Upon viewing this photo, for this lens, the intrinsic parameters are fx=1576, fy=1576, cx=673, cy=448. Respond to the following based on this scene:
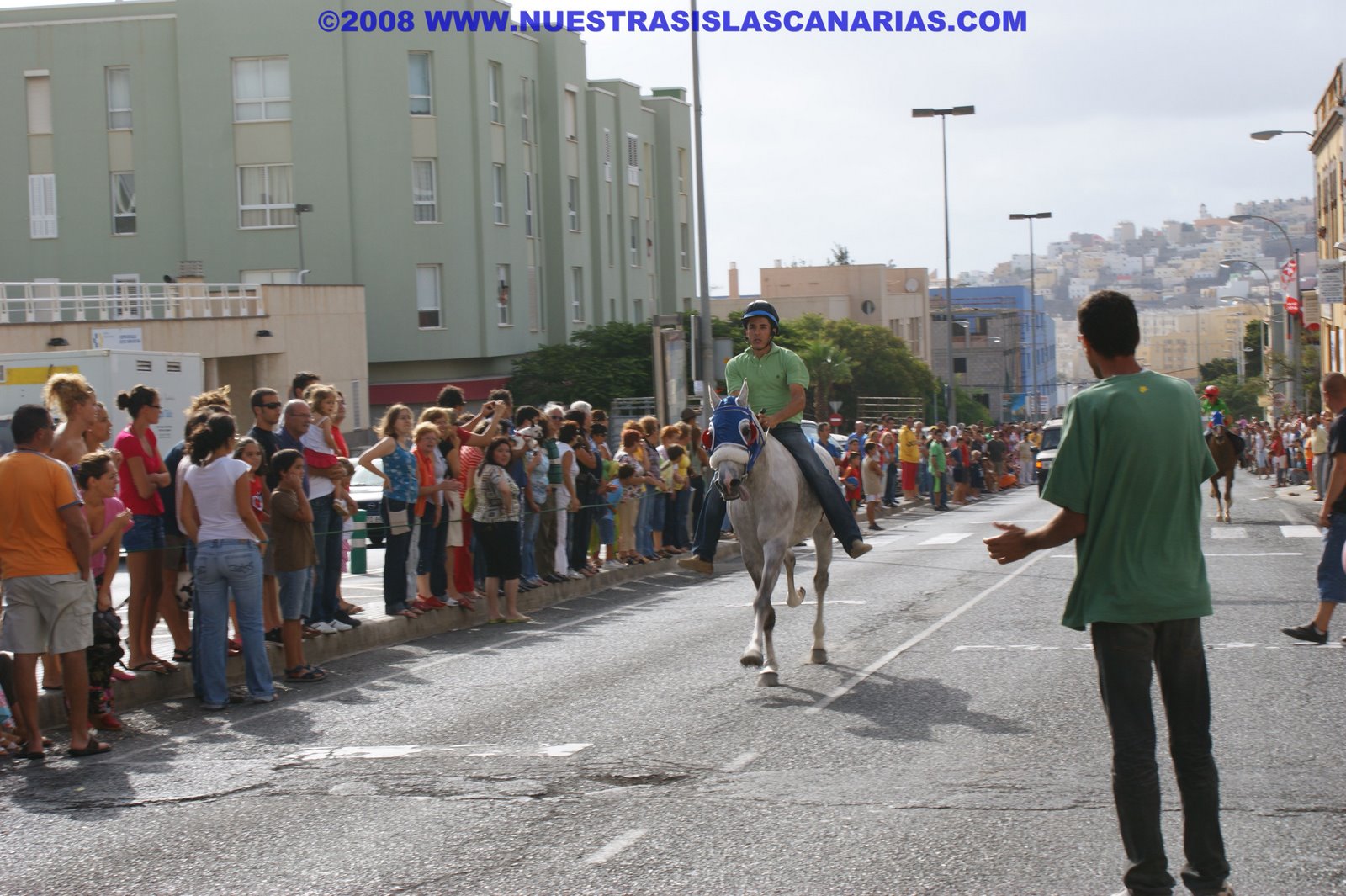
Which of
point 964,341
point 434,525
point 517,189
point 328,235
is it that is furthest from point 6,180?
point 964,341

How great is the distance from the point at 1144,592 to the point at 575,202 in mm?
54678

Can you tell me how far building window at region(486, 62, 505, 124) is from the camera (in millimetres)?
51844

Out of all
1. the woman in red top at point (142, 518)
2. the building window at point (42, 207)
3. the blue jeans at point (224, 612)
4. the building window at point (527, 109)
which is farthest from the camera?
the building window at point (527, 109)

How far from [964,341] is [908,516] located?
375ft

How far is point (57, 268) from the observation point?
164 ft

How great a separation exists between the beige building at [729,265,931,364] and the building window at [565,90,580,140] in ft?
200

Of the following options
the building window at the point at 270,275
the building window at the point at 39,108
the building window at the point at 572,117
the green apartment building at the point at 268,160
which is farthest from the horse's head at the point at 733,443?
the building window at the point at 572,117

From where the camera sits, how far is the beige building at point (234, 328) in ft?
119

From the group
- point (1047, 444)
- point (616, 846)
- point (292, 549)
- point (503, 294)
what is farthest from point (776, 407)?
point (503, 294)

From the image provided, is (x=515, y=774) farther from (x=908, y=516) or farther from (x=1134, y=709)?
(x=908, y=516)

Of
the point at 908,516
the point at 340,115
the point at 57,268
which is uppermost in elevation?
the point at 340,115

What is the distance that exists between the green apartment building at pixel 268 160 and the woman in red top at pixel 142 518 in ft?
123

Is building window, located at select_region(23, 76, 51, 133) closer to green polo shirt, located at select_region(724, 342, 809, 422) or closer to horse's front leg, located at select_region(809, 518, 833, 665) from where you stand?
horse's front leg, located at select_region(809, 518, 833, 665)

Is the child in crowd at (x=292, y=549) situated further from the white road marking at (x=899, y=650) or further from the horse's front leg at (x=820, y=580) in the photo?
the white road marking at (x=899, y=650)
